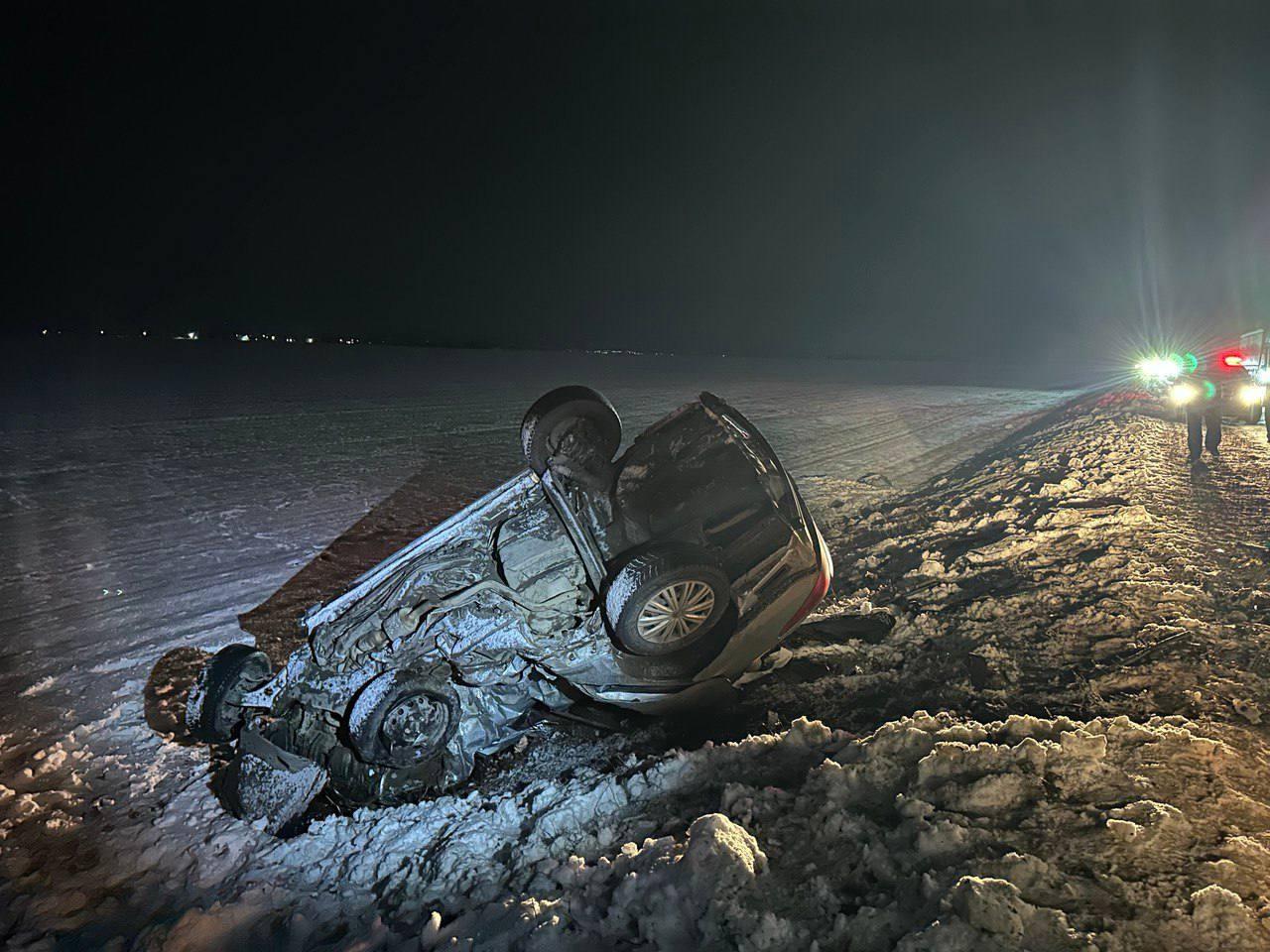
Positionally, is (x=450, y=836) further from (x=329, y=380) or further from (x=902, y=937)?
(x=329, y=380)

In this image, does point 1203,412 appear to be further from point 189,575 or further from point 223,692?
point 189,575

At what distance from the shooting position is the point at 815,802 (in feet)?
9.58

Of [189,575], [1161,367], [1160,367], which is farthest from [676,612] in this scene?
[1160,367]

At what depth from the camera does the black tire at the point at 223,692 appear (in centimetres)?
352

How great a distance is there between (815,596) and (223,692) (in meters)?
3.15

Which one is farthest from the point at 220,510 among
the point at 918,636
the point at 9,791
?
the point at 918,636

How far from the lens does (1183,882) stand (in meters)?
2.25

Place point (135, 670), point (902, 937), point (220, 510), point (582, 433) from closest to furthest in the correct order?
1. point (902, 937)
2. point (582, 433)
3. point (135, 670)
4. point (220, 510)

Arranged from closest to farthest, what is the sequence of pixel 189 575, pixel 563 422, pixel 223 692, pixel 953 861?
pixel 953 861, pixel 223 692, pixel 563 422, pixel 189 575

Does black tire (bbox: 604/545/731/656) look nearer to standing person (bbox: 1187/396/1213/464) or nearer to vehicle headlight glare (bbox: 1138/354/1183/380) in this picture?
standing person (bbox: 1187/396/1213/464)

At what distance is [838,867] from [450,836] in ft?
5.64

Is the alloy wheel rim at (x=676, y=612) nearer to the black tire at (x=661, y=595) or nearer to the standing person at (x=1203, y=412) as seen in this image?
the black tire at (x=661, y=595)

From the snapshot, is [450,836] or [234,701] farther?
[234,701]

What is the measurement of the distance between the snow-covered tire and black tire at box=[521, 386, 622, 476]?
53.5 inches
